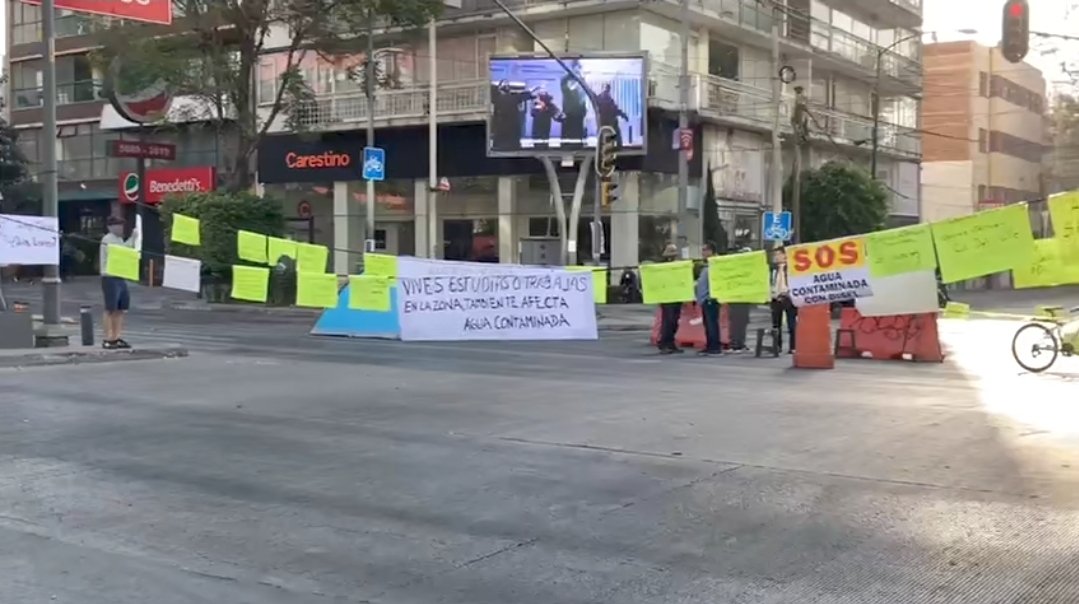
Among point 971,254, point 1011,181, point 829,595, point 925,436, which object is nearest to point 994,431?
point 925,436

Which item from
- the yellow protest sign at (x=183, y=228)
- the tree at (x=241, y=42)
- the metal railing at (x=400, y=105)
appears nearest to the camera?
the yellow protest sign at (x=183, y=228)

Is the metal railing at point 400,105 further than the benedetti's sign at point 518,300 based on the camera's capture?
Yes

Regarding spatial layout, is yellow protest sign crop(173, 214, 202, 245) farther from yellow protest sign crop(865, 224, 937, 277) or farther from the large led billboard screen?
the large led billboard screen

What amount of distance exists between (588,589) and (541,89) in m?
30.2

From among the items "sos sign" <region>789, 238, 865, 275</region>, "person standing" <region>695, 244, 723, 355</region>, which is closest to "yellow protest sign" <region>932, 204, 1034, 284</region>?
"sos sign" <region>789, 238, 865, 275</region>

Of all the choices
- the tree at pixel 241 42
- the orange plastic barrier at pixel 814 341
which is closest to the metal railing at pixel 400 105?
the tree at pixel 241 42

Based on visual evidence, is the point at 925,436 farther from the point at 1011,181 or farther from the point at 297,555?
the point at 1011,181

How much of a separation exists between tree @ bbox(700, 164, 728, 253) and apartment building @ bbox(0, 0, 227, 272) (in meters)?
20.1

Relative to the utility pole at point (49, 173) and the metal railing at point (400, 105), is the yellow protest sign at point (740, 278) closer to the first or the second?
the utility pole at point (49, 173)

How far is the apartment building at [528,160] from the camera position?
3619cm

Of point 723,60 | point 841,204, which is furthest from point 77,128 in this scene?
point 841,204

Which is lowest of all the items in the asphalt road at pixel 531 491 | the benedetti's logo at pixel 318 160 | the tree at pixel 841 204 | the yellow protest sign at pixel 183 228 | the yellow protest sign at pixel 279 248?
the asphalt road at pixel 531 491

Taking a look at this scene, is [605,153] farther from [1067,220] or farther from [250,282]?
[1067,220]

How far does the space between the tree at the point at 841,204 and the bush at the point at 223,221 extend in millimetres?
19048
